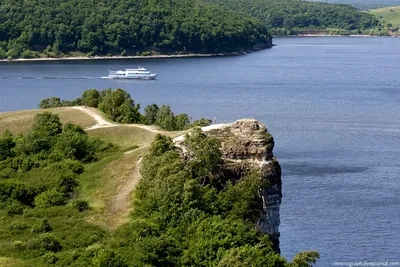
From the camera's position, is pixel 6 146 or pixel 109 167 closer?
pixel 109 167

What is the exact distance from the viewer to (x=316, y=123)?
11375cm

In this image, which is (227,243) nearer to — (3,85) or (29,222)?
(29,222)

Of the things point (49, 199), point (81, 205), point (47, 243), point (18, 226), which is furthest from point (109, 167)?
point (47, 243)

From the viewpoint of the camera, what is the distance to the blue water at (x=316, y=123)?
212 feet

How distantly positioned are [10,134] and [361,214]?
3107cm

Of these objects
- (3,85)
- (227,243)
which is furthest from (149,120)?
(3,85)

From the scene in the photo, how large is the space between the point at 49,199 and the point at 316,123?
64.7 meters

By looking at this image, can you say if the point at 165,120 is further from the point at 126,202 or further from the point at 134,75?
the point at 134,75

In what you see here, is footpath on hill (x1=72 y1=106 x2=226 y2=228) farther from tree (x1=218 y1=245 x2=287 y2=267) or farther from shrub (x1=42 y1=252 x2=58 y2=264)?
tree (x1=218 y1=245 x2=287 y2=267)

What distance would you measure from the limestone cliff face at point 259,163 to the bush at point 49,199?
36.3ft

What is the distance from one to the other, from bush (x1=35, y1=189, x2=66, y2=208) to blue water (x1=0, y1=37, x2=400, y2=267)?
16.6 m

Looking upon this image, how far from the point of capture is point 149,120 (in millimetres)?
89375

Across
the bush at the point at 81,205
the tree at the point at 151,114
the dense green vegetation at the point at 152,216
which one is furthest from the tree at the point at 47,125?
the tree at the point at 151,114

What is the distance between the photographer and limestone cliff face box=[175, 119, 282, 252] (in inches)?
2103
